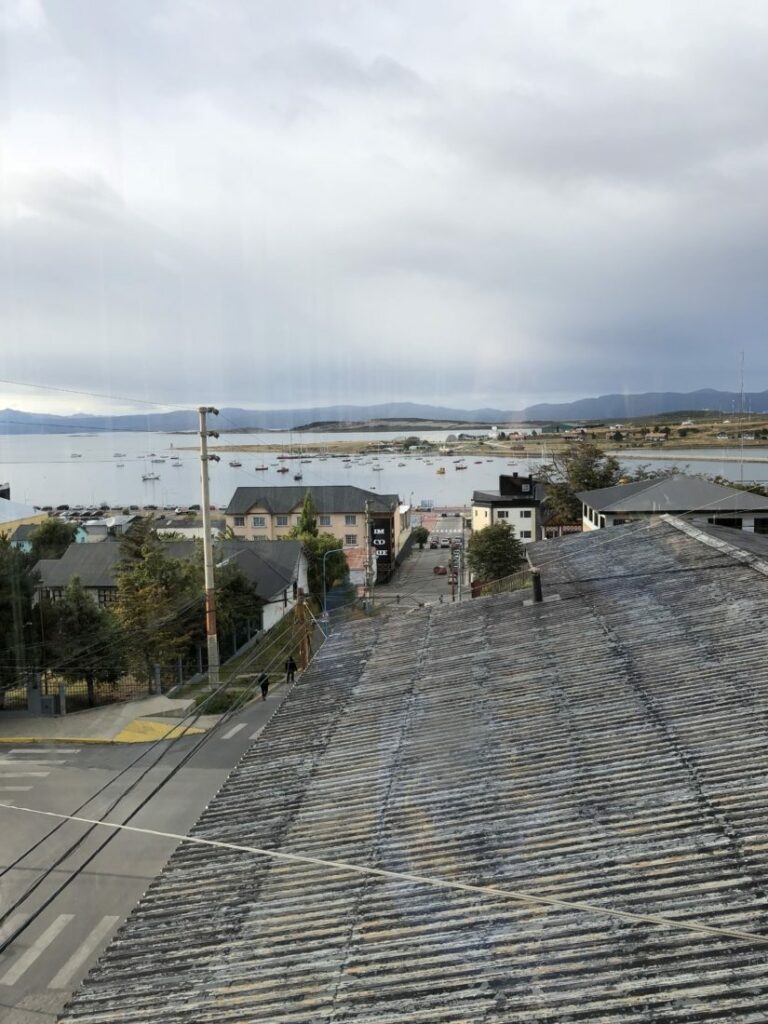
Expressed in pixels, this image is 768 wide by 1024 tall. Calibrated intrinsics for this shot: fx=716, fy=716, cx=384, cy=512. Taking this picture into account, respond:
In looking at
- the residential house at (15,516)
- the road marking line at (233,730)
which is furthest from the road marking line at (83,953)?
the residential house at (15,516)

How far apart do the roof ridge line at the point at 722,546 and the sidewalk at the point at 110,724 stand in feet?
31.4

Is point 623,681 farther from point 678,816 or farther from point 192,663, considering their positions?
point 192,663

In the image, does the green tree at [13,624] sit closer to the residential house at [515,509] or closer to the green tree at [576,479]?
the residential house at [515,509]

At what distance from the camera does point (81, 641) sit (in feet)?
53.1

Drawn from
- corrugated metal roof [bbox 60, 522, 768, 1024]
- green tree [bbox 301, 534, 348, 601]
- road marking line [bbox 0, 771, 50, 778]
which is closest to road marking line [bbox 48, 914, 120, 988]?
corrugated metal roof [bbox 60, 522, 768, 1024]

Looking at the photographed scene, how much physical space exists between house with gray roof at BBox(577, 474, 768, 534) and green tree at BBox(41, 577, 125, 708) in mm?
14452

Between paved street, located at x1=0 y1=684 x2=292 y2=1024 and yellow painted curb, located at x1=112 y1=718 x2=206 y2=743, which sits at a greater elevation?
paved street, located at x1=0 y1=684 x2=292 y2=1024

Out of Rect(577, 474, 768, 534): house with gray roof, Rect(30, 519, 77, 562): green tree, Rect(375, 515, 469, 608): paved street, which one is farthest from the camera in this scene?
Rect(375, 515, 469, 608): paved street

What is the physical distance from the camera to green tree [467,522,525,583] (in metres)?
27.9

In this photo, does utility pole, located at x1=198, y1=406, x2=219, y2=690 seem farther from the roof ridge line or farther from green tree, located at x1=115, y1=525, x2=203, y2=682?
the roof ridge line

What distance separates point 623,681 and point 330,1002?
3.59 metres

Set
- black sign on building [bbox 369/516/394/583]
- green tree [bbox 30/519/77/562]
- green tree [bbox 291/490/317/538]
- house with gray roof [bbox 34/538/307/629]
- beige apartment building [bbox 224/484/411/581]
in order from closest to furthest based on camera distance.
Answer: house with gray roof [bbox 34/538/307/629] < green tree [bbox 30/519/77/562] < green tree [bbox 291/490/317/538] < black sign on building [bbox 369/516/394/583] < beige apartment building [bbox 224/484/411/581]

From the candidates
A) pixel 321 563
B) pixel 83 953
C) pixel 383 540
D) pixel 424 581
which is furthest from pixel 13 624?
pixel 383 540

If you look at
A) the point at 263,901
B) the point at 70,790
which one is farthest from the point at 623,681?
the point at 70,790
